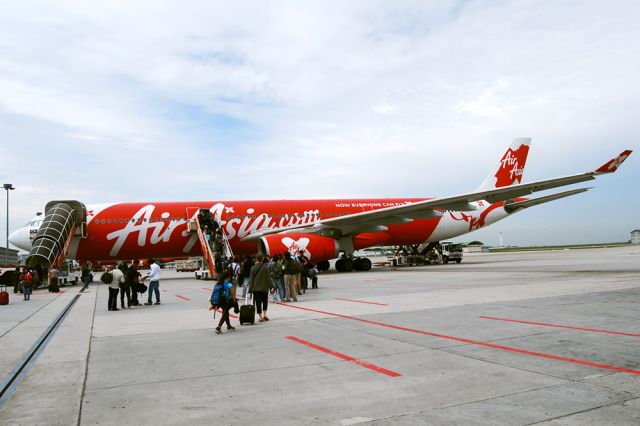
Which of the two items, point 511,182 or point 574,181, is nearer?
point 574,181

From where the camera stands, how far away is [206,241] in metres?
25.2

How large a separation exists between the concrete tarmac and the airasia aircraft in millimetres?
13667

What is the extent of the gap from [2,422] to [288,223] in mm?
23995

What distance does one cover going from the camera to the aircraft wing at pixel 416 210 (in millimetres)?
21141

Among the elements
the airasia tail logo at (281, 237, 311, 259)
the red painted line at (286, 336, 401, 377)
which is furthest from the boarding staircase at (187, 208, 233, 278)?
the red painted line at (286, 336, 401, 377)

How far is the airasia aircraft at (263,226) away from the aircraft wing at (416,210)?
5 cm

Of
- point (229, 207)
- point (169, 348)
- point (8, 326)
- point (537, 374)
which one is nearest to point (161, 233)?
point (229, 207)

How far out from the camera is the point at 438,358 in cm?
625

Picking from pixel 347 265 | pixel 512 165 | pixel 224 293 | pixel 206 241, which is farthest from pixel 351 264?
pixel 224 293

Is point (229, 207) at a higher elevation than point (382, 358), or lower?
higher

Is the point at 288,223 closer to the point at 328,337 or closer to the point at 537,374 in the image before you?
the point at 328,337

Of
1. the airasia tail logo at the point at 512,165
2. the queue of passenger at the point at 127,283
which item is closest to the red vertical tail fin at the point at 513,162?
the airasia tail logo at the point at 512,165

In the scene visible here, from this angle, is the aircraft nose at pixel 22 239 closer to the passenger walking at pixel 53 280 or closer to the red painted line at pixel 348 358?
the passenger walking at pixel 53 280

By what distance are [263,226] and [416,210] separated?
8.51m
